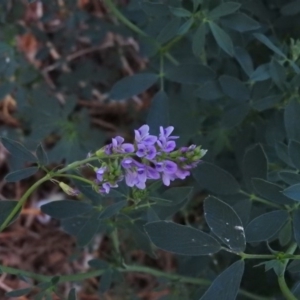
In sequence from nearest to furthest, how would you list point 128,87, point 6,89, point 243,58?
point 243,58, point 128,87, point 6,89

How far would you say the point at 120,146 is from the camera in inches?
37.8

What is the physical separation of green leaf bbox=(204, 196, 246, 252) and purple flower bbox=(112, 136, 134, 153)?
0.13 meters

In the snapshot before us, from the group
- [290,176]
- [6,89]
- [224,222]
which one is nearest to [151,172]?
[224,222]

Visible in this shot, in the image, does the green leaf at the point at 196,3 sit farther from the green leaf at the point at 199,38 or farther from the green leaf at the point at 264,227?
the green leaf at the point at 264,227

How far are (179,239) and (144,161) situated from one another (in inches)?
4.8

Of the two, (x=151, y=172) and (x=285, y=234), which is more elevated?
(x=151, y=172)

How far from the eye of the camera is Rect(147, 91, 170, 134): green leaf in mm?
1327

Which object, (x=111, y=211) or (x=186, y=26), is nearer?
(x=111, y=211)

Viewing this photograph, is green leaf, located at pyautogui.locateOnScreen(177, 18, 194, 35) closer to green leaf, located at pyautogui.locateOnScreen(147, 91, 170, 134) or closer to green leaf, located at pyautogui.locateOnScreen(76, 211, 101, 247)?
green leaf, located at pyautogui.locateOnScreen(147, 91, 170, 134)

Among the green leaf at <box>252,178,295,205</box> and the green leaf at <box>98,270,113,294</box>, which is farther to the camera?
the green leaf at <box>98,270,113,294</box>

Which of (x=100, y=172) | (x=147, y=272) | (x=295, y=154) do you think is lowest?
(x=147, y=272)

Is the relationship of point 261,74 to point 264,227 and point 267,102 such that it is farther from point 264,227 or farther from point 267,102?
point 264,227

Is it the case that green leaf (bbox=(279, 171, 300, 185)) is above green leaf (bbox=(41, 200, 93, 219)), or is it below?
above

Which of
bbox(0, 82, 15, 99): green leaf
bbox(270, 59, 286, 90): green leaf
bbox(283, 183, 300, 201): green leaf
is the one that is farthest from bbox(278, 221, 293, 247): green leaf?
bbox(0, 82, 15, 99): green leaf
